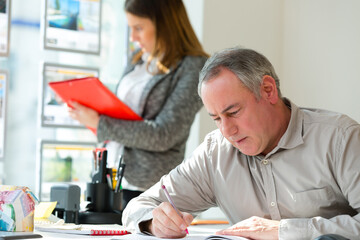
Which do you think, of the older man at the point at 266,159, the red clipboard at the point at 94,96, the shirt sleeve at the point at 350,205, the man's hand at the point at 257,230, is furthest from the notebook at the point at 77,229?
the red clipboard at the point at 94,96

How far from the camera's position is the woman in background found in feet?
8.27

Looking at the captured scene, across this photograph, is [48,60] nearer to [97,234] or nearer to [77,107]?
[77,107]

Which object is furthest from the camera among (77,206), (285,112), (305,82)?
(305,82)

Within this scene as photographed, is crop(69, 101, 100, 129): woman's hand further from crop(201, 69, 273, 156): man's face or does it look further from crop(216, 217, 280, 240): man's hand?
crop(216, 217, 280, 240): man's hand

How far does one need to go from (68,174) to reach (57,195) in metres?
1.50


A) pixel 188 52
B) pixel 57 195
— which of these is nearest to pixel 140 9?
pixel 188 52

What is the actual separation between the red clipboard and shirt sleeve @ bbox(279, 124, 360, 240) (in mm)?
1038

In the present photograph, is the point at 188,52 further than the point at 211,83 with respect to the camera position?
Yes

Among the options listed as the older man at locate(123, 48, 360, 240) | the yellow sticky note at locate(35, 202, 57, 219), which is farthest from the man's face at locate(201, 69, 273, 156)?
the yellow sticky note at locate(35, 202, 57, 219)

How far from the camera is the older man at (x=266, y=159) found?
1620mm

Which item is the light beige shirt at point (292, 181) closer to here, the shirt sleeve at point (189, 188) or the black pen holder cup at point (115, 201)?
the shirt sleeve at point (189, 188)

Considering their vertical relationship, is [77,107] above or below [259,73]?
below

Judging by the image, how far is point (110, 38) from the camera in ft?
12.4

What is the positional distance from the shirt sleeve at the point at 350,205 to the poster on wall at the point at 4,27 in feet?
7.72
